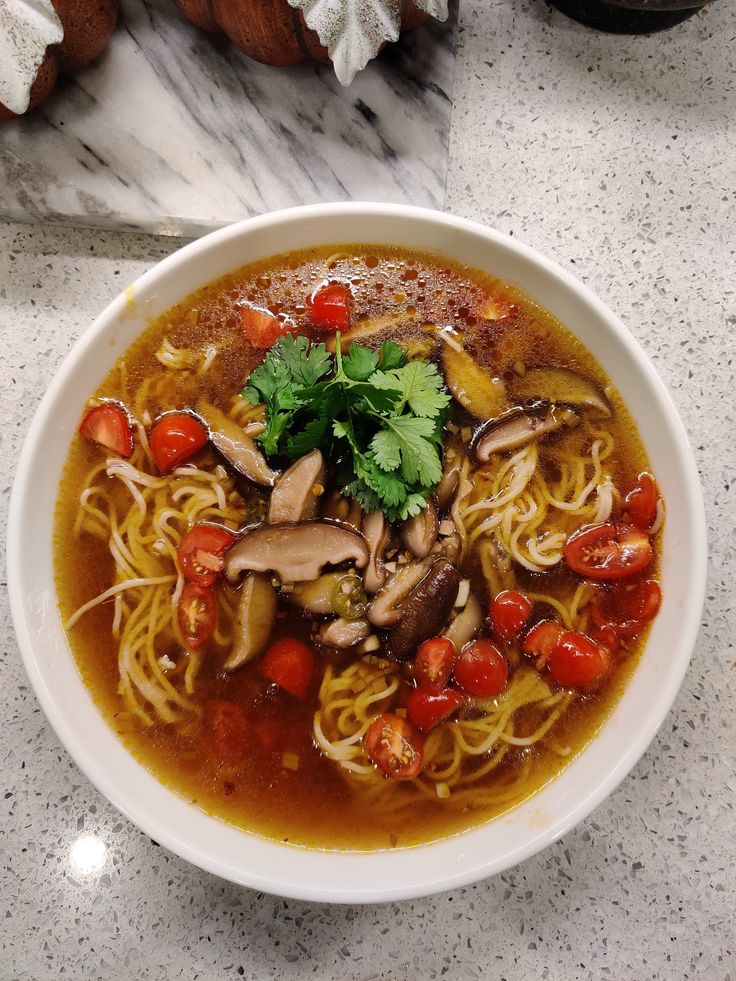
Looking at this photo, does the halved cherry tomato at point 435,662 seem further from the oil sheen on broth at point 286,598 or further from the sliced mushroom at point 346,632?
the sliced mushroom at point 346,632

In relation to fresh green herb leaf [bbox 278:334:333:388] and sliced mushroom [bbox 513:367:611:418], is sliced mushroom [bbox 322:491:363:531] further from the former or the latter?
sliced mushroom [bbox 513:367:611:418]

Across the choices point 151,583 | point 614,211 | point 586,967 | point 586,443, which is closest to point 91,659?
point 151,583

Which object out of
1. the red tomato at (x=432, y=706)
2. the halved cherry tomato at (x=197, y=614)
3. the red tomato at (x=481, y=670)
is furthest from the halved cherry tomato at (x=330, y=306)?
the red tomato at (x=432, y=706)

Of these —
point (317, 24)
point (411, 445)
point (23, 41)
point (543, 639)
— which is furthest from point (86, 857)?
point (317, 24)

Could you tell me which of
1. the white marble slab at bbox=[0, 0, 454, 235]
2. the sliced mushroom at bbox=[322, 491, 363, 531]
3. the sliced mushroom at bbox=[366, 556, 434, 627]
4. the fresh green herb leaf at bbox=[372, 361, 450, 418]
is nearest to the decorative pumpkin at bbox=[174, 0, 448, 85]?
the white marble slab at bbox=[0, 0, 454, 235]

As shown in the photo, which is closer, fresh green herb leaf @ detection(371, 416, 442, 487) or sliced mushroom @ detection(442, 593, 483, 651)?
fresh green herb leaf @ detection(371, 416, 442, 487)
